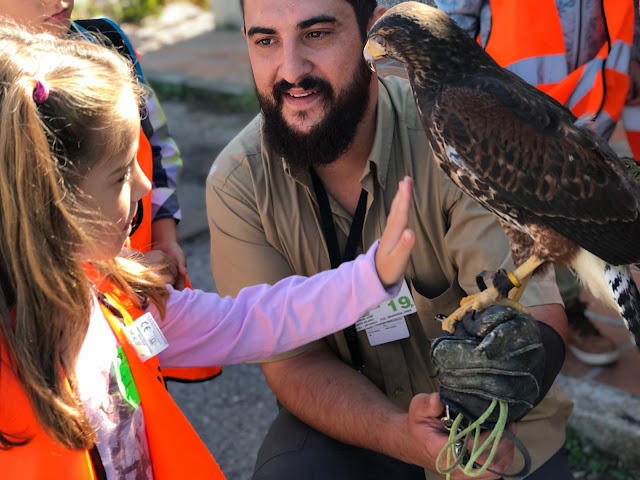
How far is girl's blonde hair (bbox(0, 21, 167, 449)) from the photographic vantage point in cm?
151

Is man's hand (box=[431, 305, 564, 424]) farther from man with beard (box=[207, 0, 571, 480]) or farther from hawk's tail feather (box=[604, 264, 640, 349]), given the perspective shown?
man with beard (box=[207, 0, 571, 480])

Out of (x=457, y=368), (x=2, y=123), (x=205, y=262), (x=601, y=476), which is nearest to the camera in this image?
(x=2, y=123)

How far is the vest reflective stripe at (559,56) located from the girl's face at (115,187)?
4.94ft

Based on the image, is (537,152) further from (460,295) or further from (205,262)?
(205,262)

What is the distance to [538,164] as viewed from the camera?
191 cm

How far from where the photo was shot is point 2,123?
148 cm

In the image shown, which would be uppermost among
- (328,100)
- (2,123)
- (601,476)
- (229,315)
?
(2,123)

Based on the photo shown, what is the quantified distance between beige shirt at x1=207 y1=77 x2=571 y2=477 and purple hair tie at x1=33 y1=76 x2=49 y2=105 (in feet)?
3.37

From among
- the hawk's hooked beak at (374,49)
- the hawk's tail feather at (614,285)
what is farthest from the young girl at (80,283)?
the hawk's tail feather at (614,285)

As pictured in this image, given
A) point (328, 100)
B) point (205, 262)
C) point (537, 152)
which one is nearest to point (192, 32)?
point (205, 262)

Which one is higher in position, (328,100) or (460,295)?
(328,100)

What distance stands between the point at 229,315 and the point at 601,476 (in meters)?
2.01

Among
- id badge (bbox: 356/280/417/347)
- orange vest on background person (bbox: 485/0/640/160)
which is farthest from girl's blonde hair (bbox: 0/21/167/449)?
orange vest on background person (bbox: 485/0/640/160)

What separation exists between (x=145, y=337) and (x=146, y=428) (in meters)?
0.22
